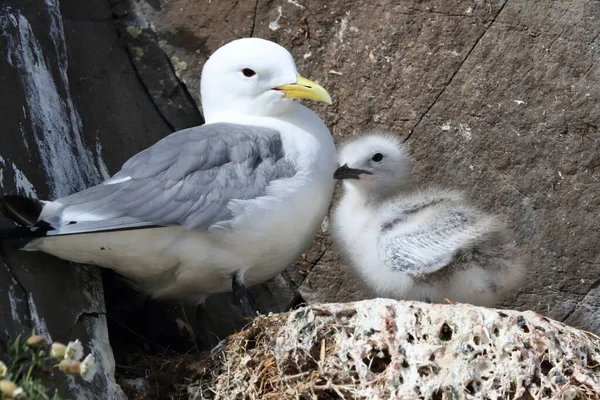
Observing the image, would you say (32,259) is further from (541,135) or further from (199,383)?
(541,135)

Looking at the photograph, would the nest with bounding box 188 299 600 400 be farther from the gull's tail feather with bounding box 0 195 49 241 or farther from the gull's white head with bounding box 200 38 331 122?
the gull's white head with bounding box 200 38 331 122

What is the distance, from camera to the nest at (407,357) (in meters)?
3.70

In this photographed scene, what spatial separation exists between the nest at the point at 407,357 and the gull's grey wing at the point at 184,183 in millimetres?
494

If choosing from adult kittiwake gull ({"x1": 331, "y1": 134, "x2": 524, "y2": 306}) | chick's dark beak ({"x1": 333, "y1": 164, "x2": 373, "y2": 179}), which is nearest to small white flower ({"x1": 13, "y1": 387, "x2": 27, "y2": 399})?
adult kittiwake gull ({"x1": 331, "y1": 134, "x2": 524, "y2": 306})

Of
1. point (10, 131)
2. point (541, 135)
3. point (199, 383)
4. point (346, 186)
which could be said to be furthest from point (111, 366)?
point (541, 135)

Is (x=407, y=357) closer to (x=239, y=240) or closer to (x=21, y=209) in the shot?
(x=239, y=240)

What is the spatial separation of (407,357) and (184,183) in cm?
103

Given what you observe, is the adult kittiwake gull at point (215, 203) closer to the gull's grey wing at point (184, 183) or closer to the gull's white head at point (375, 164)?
the gull's grey wing at point (184, 183)

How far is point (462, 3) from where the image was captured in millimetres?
4906

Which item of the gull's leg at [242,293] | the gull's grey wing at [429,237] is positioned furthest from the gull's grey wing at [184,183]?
the gull's grey wing at [429,237]

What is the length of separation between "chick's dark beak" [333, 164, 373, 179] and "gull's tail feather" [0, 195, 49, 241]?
3.86 feet

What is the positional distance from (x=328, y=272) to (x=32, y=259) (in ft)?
5.18

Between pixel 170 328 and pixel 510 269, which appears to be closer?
pixel 510 269

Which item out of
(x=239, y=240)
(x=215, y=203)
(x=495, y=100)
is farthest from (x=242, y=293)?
(x=495, y=100)
